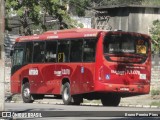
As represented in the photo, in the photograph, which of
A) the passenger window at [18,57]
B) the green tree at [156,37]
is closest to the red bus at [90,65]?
the passenger window at [18,57]

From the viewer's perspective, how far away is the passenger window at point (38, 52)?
2912 cm

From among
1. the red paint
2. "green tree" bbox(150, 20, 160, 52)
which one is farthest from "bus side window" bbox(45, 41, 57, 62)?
"green tree" bbox(150, 20, 160, 52)

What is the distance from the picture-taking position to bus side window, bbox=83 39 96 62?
83.9 feet

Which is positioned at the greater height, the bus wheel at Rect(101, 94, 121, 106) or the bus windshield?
the bus windshield

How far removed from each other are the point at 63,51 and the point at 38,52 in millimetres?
2180

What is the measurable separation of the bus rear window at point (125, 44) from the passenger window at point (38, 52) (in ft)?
15.4

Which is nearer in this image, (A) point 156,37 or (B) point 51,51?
(B) point 51,51

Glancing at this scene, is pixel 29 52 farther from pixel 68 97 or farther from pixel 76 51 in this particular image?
pixel 76 51

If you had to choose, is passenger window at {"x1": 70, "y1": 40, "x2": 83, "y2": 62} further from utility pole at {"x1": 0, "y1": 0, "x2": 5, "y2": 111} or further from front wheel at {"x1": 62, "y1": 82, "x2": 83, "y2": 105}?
utility pole at {"x1": 0, "y1": 0, "x2": 5, "y2": 111}

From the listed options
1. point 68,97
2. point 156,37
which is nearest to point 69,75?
point 68,97

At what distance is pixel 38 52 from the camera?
29375mm

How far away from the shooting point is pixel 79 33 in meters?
26.7

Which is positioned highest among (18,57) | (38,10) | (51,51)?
(38,10)

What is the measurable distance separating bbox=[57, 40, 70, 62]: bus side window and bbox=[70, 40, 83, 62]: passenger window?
15.9 inches
